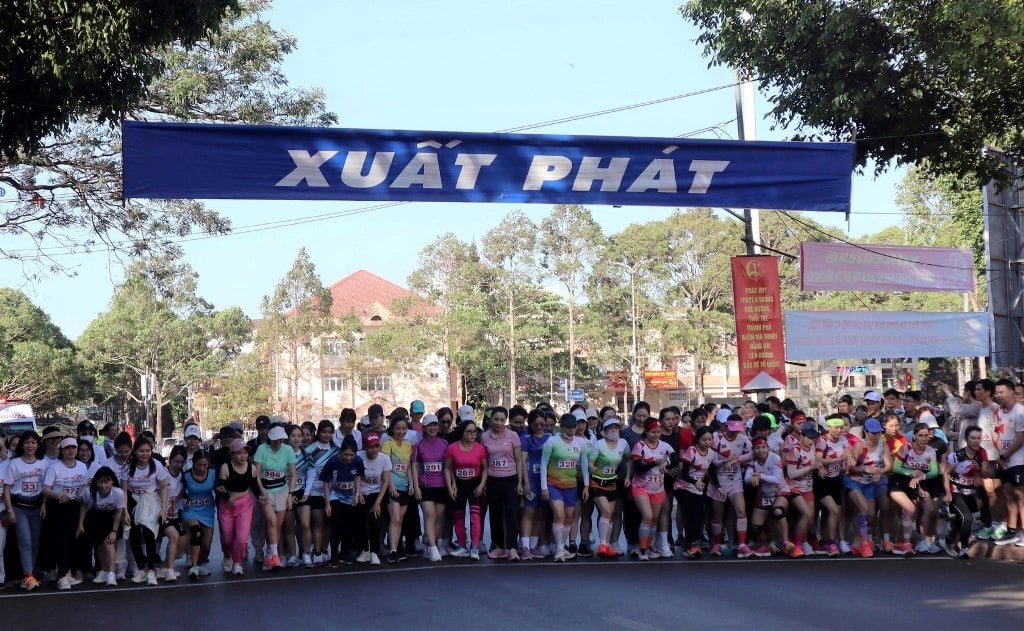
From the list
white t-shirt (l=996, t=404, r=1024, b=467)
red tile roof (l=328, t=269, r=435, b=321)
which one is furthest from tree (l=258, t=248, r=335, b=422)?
white t-shirt (l=996, t=404, r=1024, b=467)

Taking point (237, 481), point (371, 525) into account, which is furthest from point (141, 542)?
point (371, 525)

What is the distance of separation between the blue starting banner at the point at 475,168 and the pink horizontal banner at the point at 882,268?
26.8ft

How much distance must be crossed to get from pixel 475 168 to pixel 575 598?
445 cm

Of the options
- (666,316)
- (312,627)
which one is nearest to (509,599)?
(312,627)

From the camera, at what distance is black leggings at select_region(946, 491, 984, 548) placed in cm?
1248

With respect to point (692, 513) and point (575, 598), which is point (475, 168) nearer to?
point (575, 598)

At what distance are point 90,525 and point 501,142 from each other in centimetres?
584

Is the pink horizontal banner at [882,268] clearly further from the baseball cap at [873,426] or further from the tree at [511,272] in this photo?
the tree at [511,272]

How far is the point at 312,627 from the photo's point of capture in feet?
28.7

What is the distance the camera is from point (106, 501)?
12016 mm

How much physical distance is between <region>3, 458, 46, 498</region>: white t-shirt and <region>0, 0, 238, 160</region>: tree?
10.5ft

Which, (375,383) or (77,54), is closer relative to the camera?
(77,54)

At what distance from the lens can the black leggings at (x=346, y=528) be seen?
42.9 ft

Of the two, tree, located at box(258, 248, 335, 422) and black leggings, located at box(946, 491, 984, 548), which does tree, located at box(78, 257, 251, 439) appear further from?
black leggings, located at box(946, 491, 984, 548)
